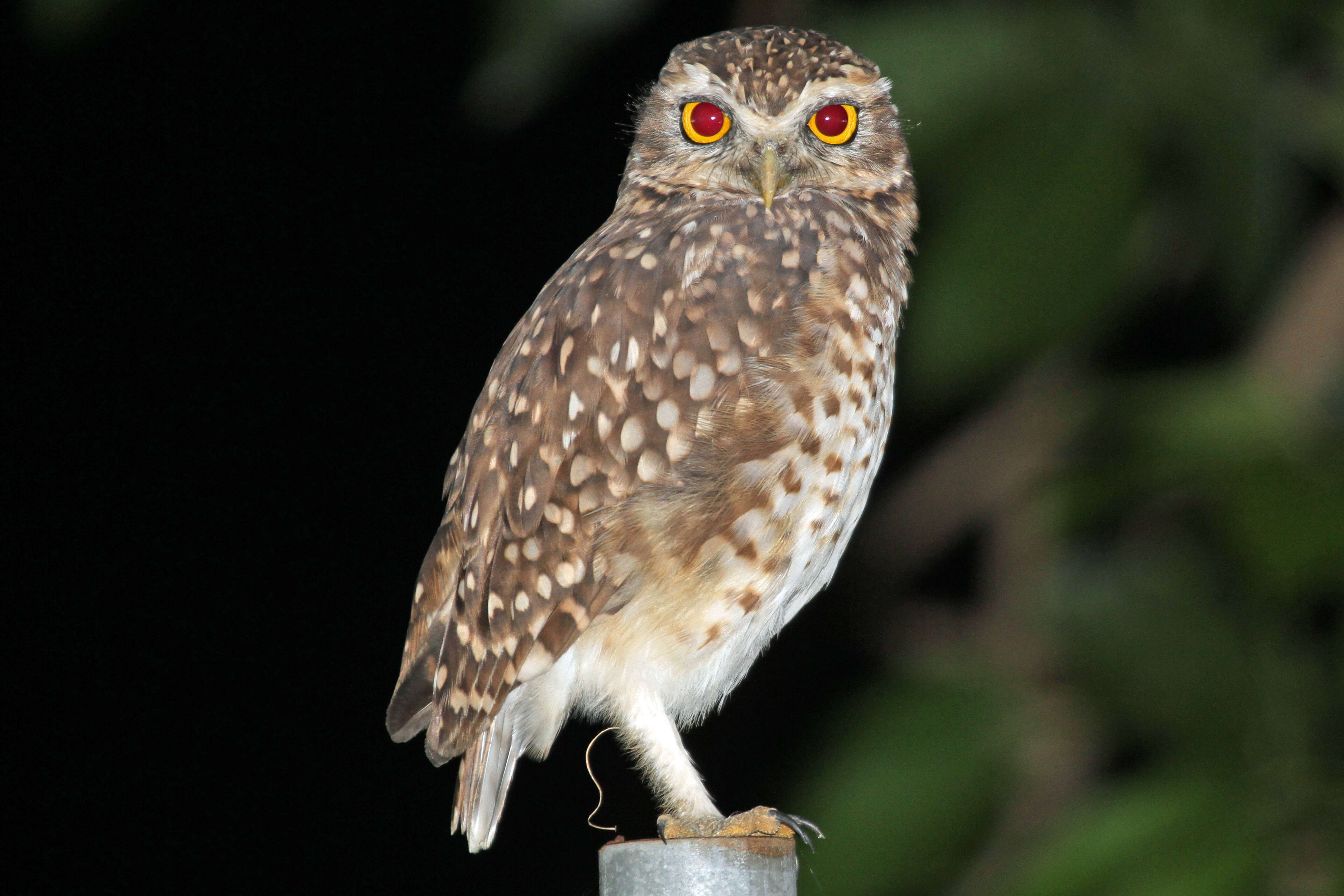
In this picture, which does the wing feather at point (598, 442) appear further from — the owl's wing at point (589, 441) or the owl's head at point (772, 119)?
the owl's head at point (772, 119)

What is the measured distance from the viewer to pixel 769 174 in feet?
5.79

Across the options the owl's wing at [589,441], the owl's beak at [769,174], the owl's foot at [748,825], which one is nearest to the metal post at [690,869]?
the owl's foot at [748,825]

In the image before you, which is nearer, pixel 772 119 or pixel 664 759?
pixel 664 759

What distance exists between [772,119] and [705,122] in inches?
3.7

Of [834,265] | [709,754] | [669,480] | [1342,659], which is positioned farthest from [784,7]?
[709,754]

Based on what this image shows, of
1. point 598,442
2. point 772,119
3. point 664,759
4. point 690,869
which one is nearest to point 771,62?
point 772,119

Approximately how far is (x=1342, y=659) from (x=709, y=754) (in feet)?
5.38

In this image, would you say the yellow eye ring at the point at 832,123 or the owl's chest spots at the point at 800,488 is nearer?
the owl's chest spots at the point at 800,488

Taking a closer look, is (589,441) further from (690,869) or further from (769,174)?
(690,869)

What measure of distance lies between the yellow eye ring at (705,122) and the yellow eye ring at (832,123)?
117 millimetres

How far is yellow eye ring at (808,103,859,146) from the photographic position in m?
1.83

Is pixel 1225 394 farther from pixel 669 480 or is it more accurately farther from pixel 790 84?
pixel 669 480

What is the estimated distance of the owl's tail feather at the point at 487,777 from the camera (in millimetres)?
1644

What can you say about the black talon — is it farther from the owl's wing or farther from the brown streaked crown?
the brown streaked crown
